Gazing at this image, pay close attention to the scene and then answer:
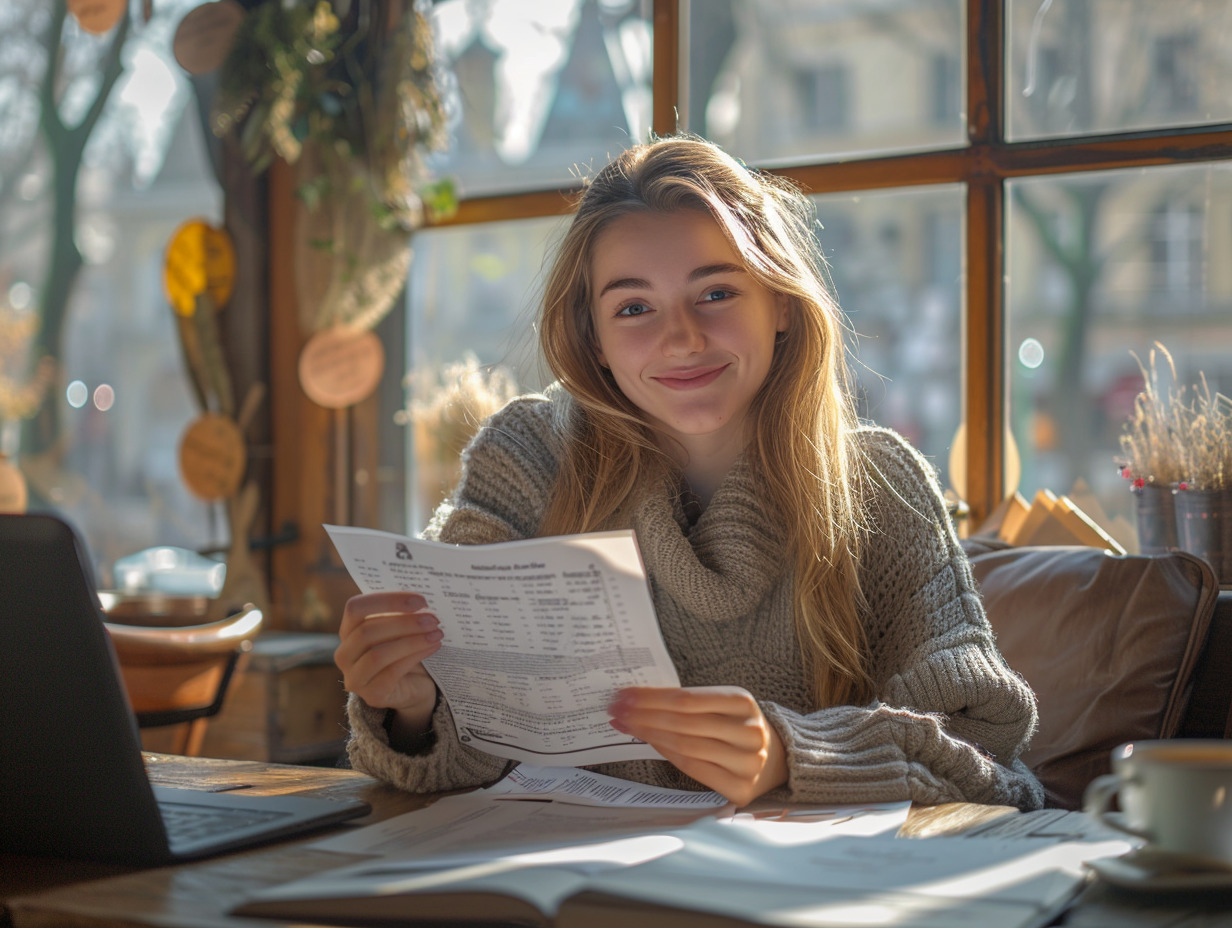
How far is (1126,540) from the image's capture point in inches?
99.3

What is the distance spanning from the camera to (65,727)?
0.86m

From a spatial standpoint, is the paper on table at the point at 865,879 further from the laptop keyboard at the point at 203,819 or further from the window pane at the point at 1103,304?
the window pane at the point at 1103,304

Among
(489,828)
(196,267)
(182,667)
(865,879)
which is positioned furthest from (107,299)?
(865,879)

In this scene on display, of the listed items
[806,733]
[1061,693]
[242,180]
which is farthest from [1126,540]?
[242,180]

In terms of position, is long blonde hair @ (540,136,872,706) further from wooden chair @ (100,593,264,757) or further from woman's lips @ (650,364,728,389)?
wooden chair @ (100,593,264,757)

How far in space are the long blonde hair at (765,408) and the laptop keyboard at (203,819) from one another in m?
0.59

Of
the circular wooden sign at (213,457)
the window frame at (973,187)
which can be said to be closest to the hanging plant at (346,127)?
the window frame at (973,187)

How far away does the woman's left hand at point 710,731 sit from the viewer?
104cm

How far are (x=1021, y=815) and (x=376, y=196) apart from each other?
8.62 feet

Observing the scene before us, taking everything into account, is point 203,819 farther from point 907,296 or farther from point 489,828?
point 907,296

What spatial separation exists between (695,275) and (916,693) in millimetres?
534

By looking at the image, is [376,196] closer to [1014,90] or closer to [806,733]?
[1014,90]

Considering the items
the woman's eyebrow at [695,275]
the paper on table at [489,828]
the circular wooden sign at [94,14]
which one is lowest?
the paper on table at [489,828]

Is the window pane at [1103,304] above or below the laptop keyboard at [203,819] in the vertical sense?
above
